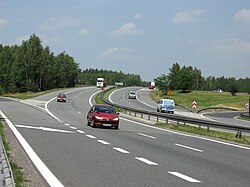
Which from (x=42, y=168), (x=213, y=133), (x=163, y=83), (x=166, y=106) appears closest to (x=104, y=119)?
(x=213, y=133)

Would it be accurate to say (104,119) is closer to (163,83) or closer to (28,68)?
(163,83)

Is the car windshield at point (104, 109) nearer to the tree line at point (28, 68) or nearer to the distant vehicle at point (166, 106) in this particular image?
the distant vehicle at point (166, 106)

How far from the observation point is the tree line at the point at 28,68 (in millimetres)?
122000

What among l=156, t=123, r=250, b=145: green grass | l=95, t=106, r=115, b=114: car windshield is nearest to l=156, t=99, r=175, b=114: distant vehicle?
l=156, t=123, r=250, b=145: green grass

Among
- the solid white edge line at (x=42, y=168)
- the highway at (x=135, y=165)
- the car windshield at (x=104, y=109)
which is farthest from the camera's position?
the car windshield at (x=104, y=109)

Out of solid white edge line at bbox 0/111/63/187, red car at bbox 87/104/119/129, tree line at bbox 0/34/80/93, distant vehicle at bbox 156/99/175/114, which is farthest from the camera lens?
tree line at bbox 0/34/80/93

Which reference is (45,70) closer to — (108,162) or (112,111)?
(112,111)

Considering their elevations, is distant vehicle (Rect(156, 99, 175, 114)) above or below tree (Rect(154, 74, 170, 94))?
below

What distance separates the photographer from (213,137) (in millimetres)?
22750

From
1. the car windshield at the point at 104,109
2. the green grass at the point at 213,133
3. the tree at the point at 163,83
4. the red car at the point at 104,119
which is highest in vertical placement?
the tree at the point at 163,83

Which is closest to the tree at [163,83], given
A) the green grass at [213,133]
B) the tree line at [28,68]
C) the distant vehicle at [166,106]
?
the tree line at [28,68]

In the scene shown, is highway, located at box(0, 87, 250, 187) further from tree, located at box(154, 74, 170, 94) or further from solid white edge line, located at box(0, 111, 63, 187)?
tree, located at box(154, 74, 170, 94)

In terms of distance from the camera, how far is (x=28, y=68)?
122312 mm

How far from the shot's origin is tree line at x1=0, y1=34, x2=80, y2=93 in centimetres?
12200
